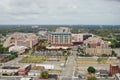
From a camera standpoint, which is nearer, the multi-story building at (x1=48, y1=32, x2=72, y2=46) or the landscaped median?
the landscaped median

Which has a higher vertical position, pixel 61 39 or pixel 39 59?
pixel 61 39

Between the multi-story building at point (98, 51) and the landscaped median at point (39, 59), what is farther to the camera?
the multi-story building at point (98, 51)

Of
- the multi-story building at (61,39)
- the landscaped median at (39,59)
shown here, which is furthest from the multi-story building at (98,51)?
the multi-story building at (61,39)

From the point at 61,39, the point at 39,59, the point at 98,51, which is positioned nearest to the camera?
the point at 39,59

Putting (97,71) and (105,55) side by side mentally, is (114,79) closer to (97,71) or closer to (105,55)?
(97,71)

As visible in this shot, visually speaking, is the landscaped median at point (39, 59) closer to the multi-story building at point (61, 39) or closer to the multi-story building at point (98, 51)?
the multi-story building at point (98, 51)

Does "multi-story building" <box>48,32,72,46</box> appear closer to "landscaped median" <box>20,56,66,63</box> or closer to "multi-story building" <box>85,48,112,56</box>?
"multi-story building" <box>85,48,112,56</box>

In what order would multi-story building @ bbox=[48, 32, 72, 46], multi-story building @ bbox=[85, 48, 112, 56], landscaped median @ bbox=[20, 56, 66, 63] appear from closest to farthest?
landscaped median @ bbox=[20, 56, 66, 63], multi-story building @ bbox=[85, 48, 112, 56], multi-story building @ bbox=[48, 32, 72, 46]

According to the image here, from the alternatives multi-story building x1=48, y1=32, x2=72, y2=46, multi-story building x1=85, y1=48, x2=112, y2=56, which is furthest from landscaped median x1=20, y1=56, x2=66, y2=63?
multi-story building x1=48, y1=32, x2=72, y2=46

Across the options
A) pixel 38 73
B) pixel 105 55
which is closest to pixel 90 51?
pixel 105 55

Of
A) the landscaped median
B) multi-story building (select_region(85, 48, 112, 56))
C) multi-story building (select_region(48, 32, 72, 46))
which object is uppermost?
multi-story building (select_region(48, 32, 72, 46))

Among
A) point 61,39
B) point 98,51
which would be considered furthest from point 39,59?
point 61,39

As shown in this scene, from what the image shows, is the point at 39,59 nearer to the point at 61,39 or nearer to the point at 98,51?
the point at 98,51
